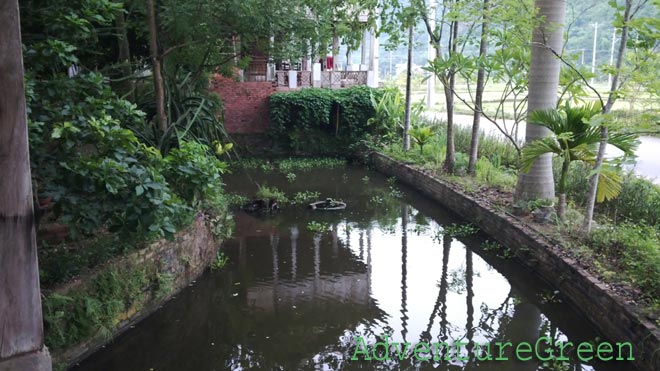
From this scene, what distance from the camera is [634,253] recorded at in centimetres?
520

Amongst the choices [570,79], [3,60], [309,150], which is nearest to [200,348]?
[3,60]

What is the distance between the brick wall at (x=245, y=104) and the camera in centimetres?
1498

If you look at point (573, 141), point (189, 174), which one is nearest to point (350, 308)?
point (189, 174)

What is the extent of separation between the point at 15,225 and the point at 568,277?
16.4 ft

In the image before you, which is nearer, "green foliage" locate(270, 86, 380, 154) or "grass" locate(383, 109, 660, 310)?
"grass" locate(383, 109, 660, 310)

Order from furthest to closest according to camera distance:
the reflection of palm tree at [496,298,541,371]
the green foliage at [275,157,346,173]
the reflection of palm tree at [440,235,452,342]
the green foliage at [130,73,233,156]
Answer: the green foliage at [275,157,346,173] → the green foliage at [130,73,233,156] → the reflection of palm tree at [440,235,452,342] → the reflection of palm tree at [496,298,541,371]

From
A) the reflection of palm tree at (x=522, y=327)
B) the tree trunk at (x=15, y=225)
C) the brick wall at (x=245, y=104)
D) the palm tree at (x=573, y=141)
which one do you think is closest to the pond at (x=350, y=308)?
the reflection of palm tree at (x=522, y=327)

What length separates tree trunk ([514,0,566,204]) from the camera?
6754mm

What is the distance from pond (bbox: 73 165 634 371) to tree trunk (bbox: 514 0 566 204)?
95 cm

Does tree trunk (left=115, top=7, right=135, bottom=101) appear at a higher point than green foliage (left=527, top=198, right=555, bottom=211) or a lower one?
higher

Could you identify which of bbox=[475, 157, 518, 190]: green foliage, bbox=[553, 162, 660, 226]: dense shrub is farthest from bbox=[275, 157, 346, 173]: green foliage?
bbox=[553, 162, 660, 226]: dense shrub

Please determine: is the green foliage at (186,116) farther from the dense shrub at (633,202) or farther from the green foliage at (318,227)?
the dense shrub at (633,202)

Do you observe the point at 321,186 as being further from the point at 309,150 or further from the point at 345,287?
the point at 345,287

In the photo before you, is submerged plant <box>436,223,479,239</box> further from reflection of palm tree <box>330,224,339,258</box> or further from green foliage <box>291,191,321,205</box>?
green foliage <box>291,191,321,205</box>
